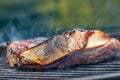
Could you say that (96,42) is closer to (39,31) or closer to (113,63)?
(113,63)

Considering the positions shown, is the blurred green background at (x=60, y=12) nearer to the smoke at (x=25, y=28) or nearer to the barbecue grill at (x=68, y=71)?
the smoke at (x=25, y=28)

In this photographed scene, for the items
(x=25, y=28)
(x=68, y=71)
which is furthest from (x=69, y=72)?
(x=25, y=28)

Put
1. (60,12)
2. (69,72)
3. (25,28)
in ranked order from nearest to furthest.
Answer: (69,72) → (25,28) → (60,12)

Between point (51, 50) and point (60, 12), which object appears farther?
point (60, 12)

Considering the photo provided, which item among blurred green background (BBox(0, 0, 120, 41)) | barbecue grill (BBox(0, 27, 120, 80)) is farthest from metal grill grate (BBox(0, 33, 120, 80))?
blurred green background (BBox(0, 0, 120, 41))

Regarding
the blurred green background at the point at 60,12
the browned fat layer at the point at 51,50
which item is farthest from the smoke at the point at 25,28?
the browned fat layer at the point at 51,50

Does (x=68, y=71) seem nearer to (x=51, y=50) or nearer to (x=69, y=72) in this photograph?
(x=69, y=72)

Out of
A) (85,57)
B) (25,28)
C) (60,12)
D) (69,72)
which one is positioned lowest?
(69,72)

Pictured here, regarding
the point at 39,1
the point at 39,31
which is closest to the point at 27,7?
the point at 39,1
